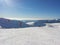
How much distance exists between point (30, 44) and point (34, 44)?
0.53ft

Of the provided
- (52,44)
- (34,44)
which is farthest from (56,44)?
(34,44)

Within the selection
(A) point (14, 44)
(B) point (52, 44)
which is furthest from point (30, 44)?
(B) point (52, 44)

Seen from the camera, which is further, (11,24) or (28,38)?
(11,24)

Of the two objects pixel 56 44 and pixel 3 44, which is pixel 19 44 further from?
pixel 56 44

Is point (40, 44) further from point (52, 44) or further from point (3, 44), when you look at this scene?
point (3, 44)

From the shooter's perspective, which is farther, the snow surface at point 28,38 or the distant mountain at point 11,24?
the distant mountain at point 11,24

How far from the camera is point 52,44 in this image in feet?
12.0

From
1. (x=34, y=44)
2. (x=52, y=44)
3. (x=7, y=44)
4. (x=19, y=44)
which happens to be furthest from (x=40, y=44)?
(x=7, y=44)

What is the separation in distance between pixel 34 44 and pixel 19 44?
594 mm

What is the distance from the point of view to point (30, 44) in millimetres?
3605

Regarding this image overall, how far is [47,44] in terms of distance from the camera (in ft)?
12.0

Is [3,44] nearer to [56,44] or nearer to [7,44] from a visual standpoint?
→ [7,44]

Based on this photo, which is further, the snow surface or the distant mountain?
the distant mountain

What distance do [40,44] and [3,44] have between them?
1451mm
